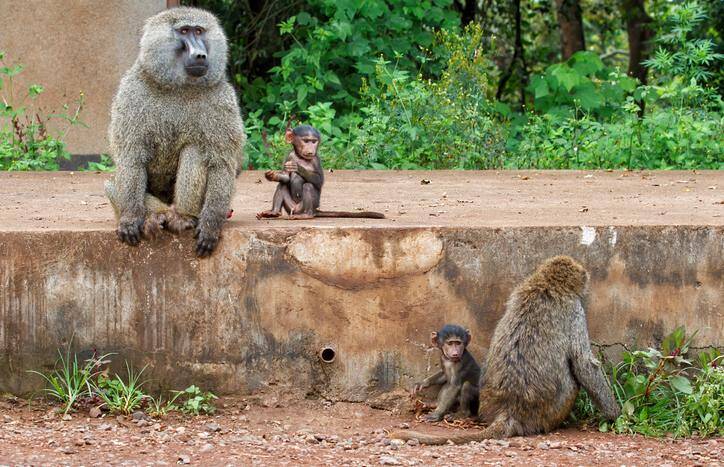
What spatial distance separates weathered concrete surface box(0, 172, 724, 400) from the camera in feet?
18.6

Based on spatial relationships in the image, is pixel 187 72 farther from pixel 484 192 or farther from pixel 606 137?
pixel 606 137

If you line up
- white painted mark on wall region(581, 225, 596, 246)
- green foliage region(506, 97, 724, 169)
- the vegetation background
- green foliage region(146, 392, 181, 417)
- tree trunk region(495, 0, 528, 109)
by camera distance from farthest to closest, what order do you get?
tree trunk region(495, 0, 528, 109), the vegetation background, green foliage region(506, 97, 724, 169), white painted mark on wall region(581, 225, 596, 246), green foliage region(146, 392, 181, 417)

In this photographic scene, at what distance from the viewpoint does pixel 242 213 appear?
6.70 m

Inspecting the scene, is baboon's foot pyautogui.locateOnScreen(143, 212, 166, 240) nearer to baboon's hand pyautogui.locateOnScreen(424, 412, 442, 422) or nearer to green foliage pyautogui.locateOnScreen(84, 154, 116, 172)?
baboon's hand pyautogui.locateOnScreen(424, 412, 442, 422)

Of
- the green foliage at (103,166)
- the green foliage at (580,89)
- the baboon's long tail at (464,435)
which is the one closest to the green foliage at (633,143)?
the green foliage at (580,89)

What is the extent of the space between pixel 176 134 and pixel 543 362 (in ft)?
6.99

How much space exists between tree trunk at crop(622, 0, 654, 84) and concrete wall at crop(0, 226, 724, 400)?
8.91 meters

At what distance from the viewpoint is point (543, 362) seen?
18.0ft

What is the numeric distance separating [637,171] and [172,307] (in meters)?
4.34

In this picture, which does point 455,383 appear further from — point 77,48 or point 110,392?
point 77,48

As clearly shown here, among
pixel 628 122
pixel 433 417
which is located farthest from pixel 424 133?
pixel 433 417

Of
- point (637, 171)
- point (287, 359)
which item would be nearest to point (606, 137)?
point (637, 171)

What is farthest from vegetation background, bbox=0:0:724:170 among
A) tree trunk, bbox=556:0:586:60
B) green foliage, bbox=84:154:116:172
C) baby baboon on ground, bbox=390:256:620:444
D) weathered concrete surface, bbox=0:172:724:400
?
baby baboon on ground, bbox=390:256:620:444

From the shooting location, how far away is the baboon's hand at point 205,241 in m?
5.59
